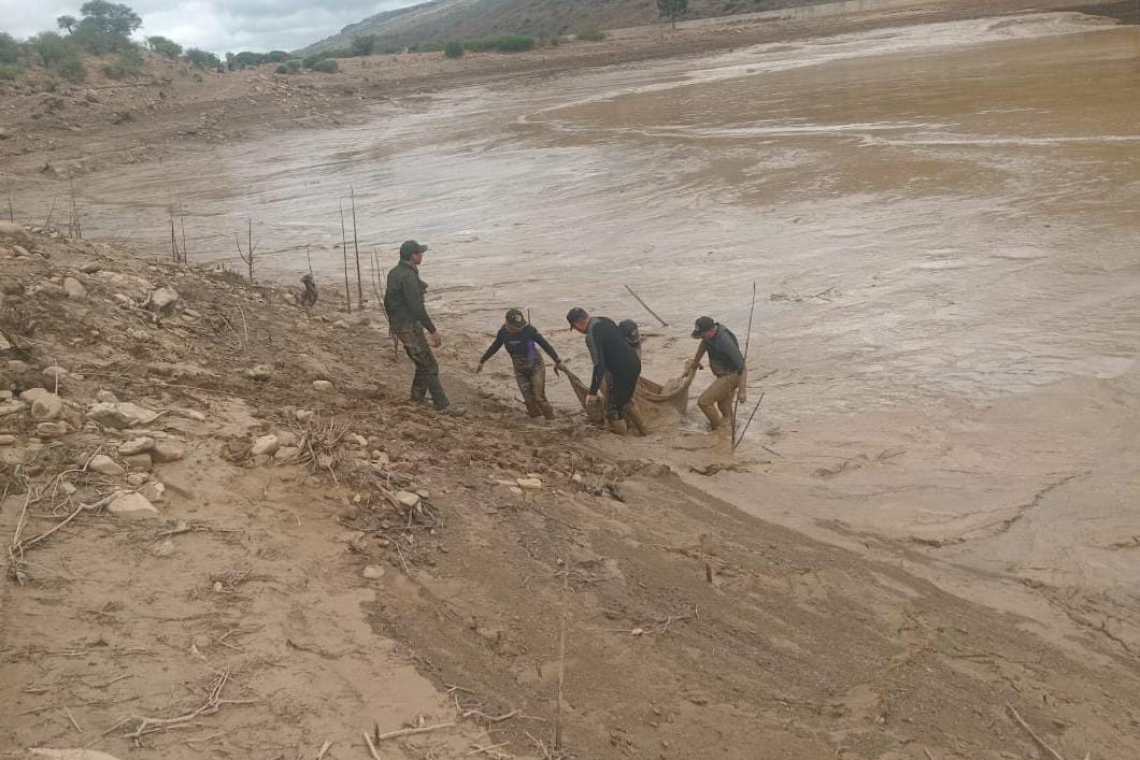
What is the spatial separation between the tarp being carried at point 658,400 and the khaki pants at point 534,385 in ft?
0.88

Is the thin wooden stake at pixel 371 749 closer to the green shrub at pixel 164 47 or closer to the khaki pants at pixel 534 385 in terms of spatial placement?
the khaki pants at pixel 534 385

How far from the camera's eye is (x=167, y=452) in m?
4.68

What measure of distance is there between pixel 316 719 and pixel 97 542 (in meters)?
1.59

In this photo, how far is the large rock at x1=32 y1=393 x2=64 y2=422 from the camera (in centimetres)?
472

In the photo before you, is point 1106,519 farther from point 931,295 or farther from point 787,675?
point 931,295

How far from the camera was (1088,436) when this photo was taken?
6.75m

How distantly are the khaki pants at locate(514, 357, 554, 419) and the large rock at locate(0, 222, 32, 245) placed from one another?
5618mm

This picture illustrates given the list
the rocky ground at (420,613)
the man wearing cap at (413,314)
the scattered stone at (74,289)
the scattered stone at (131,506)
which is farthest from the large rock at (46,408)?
the man wearing cap at (413,314)

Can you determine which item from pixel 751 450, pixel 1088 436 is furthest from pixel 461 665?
pixel 1088 436

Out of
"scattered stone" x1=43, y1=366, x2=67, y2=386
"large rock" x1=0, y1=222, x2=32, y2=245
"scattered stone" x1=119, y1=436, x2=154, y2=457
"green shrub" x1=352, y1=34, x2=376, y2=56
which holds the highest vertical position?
"green shrub" x1=352, y1=34, x2=376, y2=56

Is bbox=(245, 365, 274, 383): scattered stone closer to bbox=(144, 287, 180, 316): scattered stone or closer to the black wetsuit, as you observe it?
bbox=(144, 287, 180, 316): scattered stone

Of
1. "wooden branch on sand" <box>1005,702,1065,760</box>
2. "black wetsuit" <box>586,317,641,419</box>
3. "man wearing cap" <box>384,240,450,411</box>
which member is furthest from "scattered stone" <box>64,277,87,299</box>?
"wooden branch on sand" <box>1005,702,1065,760</box>

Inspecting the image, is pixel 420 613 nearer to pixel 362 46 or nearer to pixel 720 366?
pixel 720 366

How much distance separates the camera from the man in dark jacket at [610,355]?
7199 mm
